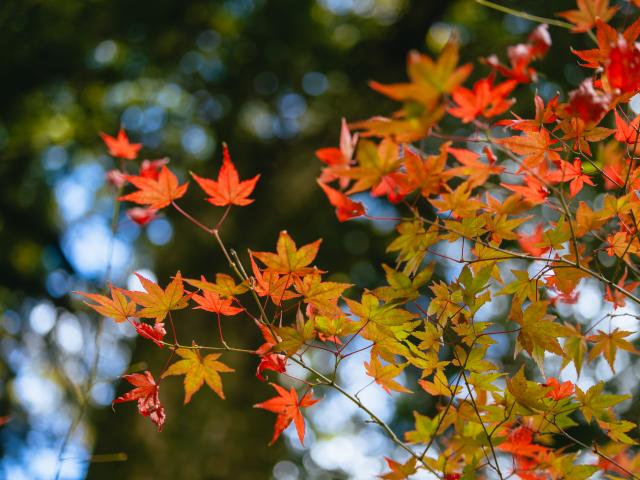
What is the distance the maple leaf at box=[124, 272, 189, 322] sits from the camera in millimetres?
792

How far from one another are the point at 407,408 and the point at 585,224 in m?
3.56

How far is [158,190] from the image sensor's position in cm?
89

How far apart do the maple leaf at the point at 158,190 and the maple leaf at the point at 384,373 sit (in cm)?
45

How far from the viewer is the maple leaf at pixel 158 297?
79 cm

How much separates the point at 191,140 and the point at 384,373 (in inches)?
170

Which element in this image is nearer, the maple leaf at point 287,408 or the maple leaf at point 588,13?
the maple leaf at point 588,13

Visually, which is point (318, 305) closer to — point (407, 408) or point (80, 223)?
point (407, 408)

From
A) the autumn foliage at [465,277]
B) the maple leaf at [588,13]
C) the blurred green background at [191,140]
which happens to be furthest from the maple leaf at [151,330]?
the blurred green background at [191,140]

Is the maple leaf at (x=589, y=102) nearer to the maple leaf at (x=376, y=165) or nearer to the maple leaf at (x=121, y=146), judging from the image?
the maple leaf at (x=376, y=165)

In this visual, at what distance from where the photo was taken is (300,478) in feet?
14.7

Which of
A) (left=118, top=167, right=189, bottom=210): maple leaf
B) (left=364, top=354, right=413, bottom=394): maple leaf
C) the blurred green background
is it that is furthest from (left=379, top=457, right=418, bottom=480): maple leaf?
the blurred green background

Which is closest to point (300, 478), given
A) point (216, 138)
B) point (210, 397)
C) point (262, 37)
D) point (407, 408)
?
point (407, 408)

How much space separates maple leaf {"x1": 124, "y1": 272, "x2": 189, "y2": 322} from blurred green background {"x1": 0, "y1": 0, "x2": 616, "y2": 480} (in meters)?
1.91

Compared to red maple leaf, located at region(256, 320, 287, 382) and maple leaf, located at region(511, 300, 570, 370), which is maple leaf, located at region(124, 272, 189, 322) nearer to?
red maple leaf, located at region(256, 320, 287, 382)
